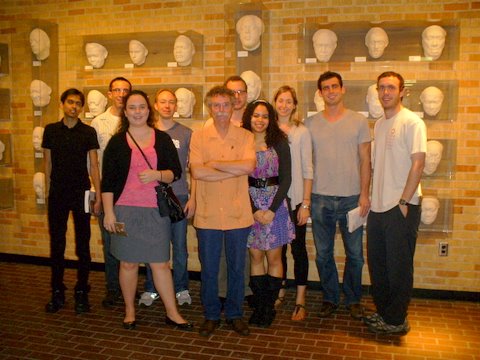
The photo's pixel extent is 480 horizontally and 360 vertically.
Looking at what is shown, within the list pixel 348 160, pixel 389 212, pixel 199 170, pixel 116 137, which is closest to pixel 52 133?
pixel 116 137

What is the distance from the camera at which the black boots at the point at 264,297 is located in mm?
3574

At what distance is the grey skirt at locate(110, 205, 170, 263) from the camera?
11.0ft

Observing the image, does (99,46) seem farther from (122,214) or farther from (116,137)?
(122,214)

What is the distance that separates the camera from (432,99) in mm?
4191

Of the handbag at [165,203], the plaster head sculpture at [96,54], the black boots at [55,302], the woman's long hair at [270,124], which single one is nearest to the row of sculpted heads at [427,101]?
the woman's long hair at [270,124]

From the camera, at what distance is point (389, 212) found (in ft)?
11.2

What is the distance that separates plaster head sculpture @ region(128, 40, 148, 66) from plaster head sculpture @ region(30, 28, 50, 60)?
87 centimetres

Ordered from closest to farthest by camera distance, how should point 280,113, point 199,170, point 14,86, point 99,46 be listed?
point 199,170 → point 280,113 → point 99,46 → point 14,86

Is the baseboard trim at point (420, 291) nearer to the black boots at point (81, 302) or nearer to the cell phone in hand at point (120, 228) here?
the black boots at point (81, 302)

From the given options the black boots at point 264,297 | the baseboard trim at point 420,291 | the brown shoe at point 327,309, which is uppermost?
the black boots at point 264,297

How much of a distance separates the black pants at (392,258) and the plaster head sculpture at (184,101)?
6.66 feet

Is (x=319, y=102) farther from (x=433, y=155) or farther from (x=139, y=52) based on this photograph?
(x=139, y=52)

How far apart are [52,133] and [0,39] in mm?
2254

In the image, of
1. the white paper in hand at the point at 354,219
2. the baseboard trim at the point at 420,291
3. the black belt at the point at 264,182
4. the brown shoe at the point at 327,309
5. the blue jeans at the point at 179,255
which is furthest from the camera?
the baseboard trim at the point at 420,291
